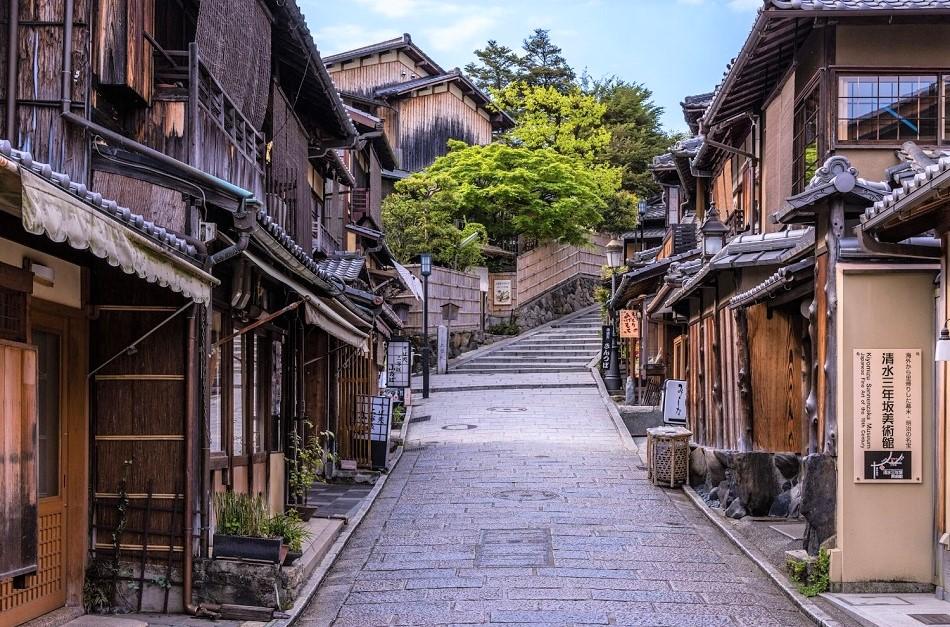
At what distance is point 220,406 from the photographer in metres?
13.1

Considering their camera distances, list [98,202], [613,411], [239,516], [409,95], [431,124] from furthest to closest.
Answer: [431,124]
[409,95]
[613,411]
[239,516]
[98,202]

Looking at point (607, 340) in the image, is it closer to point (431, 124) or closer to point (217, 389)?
point (431, 124)

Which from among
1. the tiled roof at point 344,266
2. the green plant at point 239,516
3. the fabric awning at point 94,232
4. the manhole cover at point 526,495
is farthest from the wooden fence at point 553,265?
the fabric awning at point 94,232

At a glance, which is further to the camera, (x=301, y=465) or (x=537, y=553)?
(x=301, y=465)

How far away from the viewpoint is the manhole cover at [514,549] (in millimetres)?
13608

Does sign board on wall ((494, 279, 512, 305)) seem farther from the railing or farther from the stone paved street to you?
the railing

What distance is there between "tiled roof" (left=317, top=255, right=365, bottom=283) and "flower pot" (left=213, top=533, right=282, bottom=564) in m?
10.1

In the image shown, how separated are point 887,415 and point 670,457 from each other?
9.14 meters

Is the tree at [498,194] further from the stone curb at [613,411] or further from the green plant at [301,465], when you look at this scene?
the green plant at [301,465]

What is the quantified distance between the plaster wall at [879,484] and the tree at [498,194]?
34.4m

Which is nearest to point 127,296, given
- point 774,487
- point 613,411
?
point 774,487

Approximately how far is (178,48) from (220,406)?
4841 millimetres

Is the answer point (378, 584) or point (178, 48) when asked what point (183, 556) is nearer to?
point (378, 584)

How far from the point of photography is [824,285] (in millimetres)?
12438
